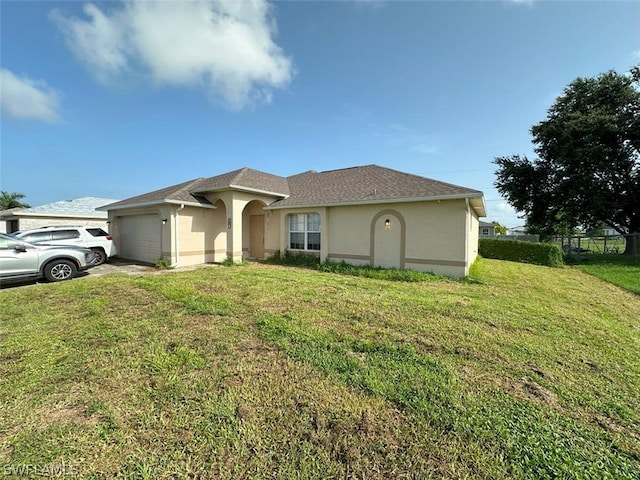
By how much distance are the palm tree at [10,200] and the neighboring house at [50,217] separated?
3132cm

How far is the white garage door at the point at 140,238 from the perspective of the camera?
41.5 ft

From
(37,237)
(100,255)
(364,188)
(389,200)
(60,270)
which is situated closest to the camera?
(60,270)

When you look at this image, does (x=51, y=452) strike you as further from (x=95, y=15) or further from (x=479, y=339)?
(x=95, y=15)

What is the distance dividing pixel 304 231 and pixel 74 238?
9.72m

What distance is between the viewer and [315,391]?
299cm

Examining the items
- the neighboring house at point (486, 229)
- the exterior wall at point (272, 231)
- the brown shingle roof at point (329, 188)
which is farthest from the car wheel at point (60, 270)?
the neighboring house at point (486, 229)

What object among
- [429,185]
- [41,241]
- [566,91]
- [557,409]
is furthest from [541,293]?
[566,91]

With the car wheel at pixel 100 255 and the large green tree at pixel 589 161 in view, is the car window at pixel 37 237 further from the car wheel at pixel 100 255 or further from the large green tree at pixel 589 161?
the large green tree at pixel 589 161

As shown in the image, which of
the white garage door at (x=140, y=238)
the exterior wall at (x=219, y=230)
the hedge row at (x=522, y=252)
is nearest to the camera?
the white garage door at (x=140, y=238)

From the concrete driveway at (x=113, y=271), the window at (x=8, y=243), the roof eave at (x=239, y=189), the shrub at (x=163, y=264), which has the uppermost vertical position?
the roof eave at (x=239, y=189)

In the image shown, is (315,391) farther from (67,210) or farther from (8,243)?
(67,210)

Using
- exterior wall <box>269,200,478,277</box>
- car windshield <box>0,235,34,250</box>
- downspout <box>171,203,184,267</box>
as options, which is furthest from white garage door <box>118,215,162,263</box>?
exterior wall <box>269,200,478,277</box>

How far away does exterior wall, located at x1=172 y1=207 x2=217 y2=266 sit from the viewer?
12.1 metres

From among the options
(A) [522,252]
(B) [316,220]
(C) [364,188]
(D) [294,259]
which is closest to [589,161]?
(A) [522,252]
